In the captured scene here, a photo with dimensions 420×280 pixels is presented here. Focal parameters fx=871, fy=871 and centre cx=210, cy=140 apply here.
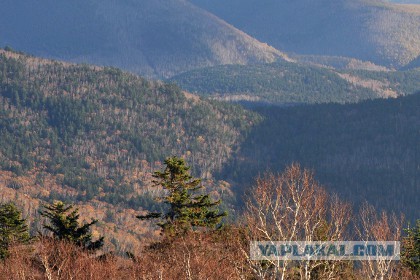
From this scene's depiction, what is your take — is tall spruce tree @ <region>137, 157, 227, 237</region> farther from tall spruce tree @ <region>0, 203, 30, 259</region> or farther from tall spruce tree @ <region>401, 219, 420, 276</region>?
tall spruce tree @ <region>0, 203, 30, 259</region>

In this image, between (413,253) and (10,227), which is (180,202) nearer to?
(10,227)

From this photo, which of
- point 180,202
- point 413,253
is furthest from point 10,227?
point 413,253

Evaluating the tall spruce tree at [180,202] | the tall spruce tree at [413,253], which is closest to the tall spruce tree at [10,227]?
the tall spruce tree at [180,202]

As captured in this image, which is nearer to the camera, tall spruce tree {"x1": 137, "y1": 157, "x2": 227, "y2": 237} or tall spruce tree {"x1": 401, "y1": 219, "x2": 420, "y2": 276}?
tall spruce tree {"x1": 137, "y1": 157, "x2": 227, "y2": 237}

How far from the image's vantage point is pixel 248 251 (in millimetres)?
56344

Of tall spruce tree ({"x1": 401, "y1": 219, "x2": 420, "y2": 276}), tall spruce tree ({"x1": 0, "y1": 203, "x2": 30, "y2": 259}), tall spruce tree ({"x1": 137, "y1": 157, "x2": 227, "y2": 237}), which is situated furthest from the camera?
tall spruce tree ({"x1": 0, "y1": 203, "x2": 30, "y2": 259})

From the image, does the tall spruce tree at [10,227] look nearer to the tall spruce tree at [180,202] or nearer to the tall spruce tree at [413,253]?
the tall spruce tree at [180,202]

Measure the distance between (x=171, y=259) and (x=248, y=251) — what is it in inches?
232

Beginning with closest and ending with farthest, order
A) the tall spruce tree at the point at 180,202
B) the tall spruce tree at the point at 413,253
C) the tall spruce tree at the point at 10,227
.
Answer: the tall spruce tree at the point at 180,202, the tall spruce tree at the point at 413,253, the tall spruce tree at the point at 10,227

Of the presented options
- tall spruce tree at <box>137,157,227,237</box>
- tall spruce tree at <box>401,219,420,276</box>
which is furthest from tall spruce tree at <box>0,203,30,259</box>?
tall spruce tree at <box>401,219,420,276</box>

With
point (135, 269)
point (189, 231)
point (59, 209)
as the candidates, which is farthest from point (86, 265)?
point (59, 209)

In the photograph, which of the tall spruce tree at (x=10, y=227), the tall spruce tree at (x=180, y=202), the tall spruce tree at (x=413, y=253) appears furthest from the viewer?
the tall spruce tree at (x=10, y=227)

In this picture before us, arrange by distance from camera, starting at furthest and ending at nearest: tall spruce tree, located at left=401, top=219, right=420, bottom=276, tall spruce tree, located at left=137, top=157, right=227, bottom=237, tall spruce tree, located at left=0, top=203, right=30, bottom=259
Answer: tall spruce tree, located at left=0, top=203, right=30, bottom=259
tall spruce tree, located at left=401, top=219, right=420, bottom=276
tall spruce tree, located at left=137, top=157, right=227, bottom=237

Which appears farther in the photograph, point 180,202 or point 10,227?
point 10,227
